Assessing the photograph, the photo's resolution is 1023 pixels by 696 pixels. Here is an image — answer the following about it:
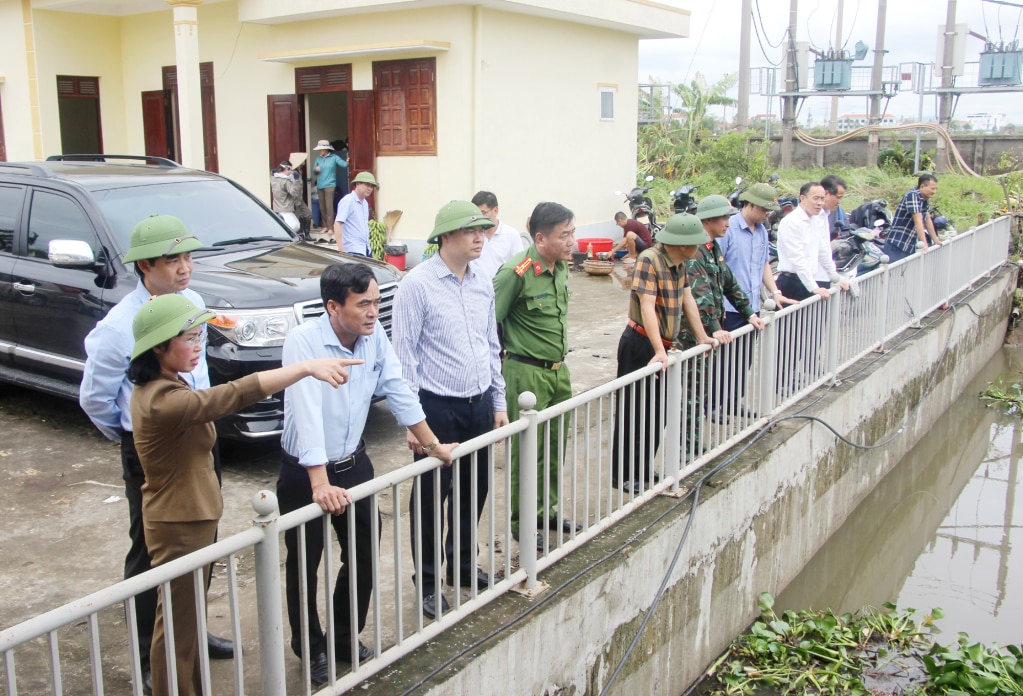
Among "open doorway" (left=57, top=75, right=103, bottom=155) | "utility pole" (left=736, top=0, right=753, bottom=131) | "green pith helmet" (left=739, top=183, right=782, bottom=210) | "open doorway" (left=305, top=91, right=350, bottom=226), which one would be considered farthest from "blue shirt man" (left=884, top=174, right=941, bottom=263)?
"utility pole" (left=736, top=0, right=753, bottom=131)

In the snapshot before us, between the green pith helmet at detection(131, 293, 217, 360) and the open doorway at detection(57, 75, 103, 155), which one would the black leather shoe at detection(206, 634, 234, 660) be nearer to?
the green pith helmet at detection(131, 293, 217, 360)

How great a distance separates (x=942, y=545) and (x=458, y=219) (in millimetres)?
6076

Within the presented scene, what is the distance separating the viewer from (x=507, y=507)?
398 centimetres

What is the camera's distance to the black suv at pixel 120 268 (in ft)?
18.8

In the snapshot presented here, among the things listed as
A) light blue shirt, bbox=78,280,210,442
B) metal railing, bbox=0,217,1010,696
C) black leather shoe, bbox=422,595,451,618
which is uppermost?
light blue shirt, bbox=78,280,210,442

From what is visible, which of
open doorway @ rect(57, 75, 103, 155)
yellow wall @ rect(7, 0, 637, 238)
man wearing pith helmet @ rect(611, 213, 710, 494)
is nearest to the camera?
man wearing pith helmet @ rect(611, 213, 710, 494)

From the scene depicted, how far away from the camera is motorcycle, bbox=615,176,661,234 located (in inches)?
562

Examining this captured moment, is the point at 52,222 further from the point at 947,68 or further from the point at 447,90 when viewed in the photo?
the point at 947,68

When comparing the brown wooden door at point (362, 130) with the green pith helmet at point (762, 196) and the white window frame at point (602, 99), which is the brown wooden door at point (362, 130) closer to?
the white window frame at point (602, 99)

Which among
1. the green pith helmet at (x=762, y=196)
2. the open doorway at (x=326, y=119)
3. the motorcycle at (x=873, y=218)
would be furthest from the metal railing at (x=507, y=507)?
the open doorway at (x=326, y=119)

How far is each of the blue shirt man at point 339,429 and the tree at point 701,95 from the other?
22392mm

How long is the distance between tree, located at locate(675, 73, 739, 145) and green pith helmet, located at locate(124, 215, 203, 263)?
22.3 metres

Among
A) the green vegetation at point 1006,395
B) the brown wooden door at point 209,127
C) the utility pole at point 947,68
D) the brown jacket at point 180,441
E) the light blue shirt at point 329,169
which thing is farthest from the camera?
the utility pole at point 947,68

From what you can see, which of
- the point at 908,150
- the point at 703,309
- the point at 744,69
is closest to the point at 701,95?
the point at 744,69
